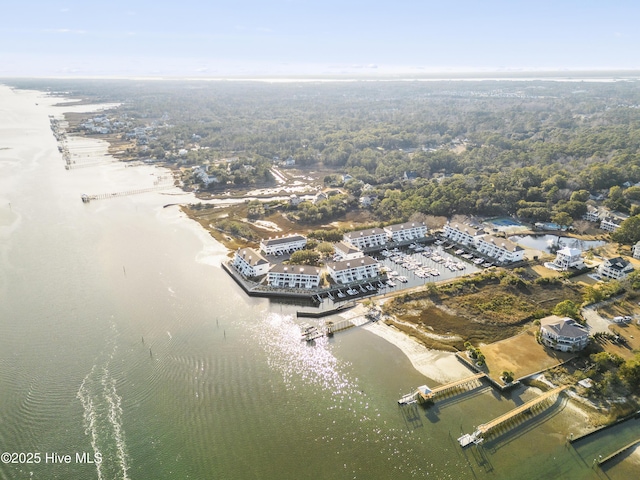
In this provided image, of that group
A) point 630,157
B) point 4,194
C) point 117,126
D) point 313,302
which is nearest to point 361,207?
point 313,302

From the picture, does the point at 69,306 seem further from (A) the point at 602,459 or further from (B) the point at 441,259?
(A) the point at 602,459

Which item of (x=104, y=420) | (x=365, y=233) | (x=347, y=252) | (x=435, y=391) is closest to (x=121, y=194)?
(x=365, y=233)

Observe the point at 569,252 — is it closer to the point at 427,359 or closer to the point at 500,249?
the point at 500,249

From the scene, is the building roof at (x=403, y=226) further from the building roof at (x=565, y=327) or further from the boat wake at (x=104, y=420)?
the boat wake at (x=104, y=420)

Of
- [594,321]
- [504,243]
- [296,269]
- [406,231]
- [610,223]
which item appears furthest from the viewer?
[610,223]

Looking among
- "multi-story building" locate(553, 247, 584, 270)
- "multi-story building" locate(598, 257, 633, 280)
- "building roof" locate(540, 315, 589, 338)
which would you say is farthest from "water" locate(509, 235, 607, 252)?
"building roof" locate(540, 315, 589, 338)

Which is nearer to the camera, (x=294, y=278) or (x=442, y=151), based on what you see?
(x=294, y=278)

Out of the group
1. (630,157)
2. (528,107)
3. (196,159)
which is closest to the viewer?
(630,157)
